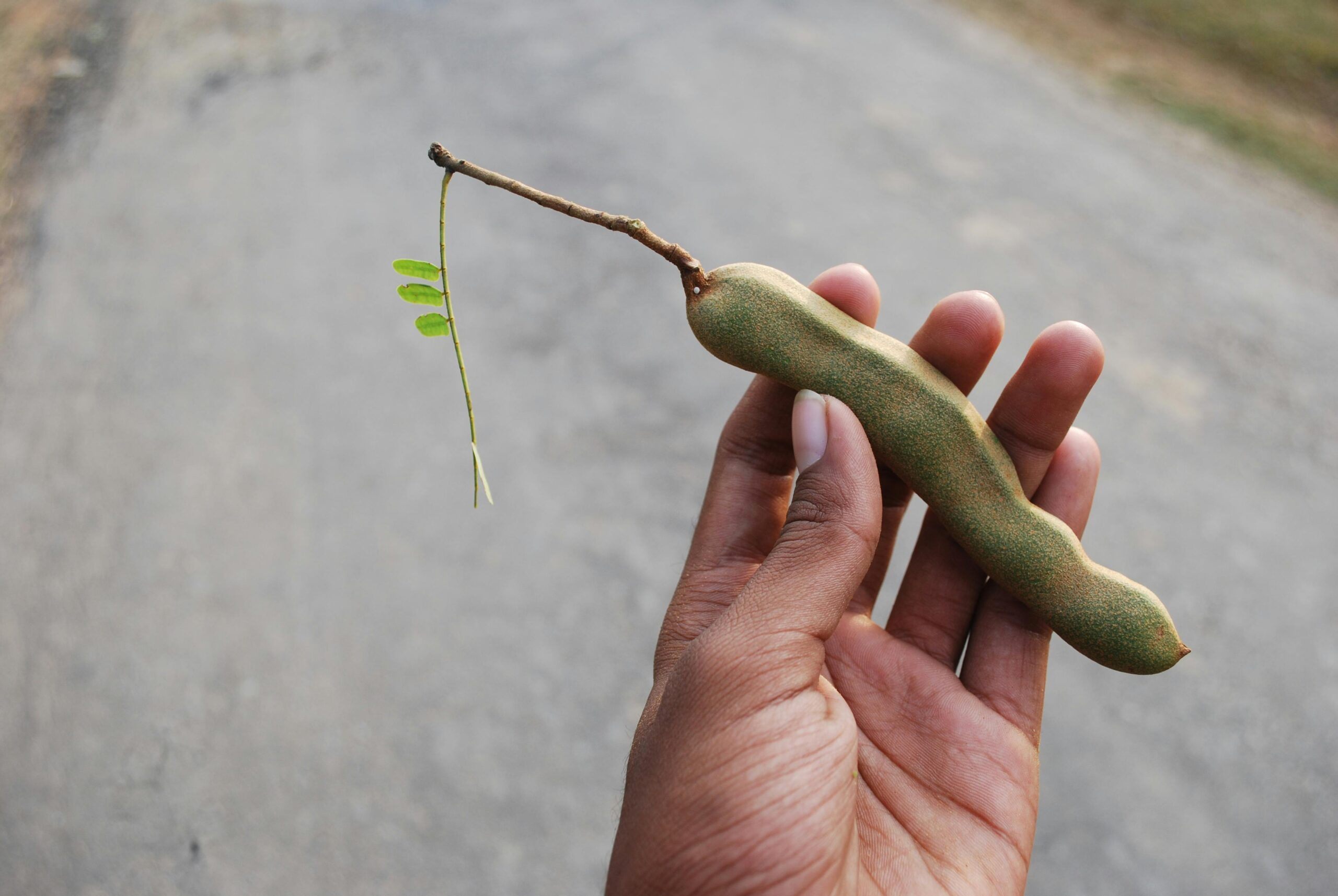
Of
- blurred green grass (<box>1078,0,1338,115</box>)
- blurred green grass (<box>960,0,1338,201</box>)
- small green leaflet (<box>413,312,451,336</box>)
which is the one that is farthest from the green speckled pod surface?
blurred green grass (<box>1078,0,1338,115</box>)

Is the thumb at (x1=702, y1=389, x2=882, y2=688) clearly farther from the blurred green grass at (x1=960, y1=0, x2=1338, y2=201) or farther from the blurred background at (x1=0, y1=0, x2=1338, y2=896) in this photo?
the blurred green grass at (x1=960, y1=0, x2=1338, y2=201)

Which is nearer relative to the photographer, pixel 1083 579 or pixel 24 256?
pixel 1083 579

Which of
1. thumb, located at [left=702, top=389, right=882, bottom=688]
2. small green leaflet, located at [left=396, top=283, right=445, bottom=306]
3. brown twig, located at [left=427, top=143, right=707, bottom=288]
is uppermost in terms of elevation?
brown twig, located at [left=427, top=143, right=707, bottom=288]

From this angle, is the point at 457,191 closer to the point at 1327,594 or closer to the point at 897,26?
the point at 897,26

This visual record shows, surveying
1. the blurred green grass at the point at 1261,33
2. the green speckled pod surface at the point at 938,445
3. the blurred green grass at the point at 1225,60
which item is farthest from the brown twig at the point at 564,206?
the blurred green grass at the point at 1261,33

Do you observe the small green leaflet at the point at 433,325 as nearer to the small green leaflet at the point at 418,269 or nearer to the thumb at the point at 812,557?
the small green leaflet at the point at 418,269

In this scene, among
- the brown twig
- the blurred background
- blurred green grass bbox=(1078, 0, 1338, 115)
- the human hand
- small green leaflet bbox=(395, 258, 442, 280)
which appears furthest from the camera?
blurred green grass bbox=(1078, 0, 1338, 115)

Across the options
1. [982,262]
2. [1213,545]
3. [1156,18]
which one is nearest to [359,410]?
[982,262]

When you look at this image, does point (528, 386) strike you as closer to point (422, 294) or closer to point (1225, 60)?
point (422, 294)
